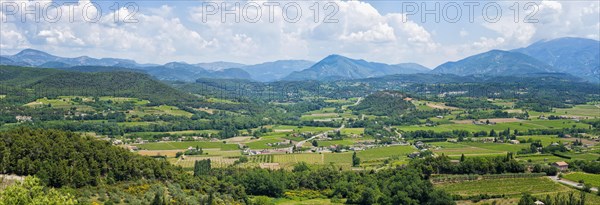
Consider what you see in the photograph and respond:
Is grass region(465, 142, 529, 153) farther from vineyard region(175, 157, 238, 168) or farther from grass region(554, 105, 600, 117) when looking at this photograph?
grass region(554, 105, 600, 117)

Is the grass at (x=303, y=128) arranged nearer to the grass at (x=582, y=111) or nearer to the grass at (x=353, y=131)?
the grass at (x=353, y=131)

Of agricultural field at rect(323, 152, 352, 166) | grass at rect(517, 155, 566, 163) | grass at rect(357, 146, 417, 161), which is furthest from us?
grass at rect(357, 146, 417, 161)

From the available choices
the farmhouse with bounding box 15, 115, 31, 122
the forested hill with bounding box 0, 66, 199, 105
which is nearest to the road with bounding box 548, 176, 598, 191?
the farmhouse with bounding box 15, 115, 31, 122

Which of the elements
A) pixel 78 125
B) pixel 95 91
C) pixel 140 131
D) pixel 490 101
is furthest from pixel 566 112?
pixel 95 91

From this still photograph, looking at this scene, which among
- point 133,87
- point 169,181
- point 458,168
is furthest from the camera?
point 133,87

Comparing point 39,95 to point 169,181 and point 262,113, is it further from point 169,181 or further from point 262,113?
point 169,181

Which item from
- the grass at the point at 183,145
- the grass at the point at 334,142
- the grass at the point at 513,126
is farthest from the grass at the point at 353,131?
the grass at the point at 183,145
